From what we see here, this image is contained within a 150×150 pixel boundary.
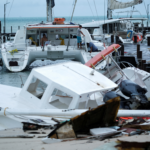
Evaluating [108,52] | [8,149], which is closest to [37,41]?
[108,52]

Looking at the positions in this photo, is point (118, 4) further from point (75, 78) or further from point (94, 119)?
point (94, 119)

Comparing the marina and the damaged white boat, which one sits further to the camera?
the damaged white boat

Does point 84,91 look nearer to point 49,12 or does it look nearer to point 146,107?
point 146,107

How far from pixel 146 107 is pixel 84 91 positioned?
6.37ft

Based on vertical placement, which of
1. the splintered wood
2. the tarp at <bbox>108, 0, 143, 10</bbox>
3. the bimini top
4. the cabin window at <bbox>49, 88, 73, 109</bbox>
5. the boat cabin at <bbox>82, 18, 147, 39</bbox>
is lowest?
the cabin window at <bbox>49, 88, 73, 109</bbox>

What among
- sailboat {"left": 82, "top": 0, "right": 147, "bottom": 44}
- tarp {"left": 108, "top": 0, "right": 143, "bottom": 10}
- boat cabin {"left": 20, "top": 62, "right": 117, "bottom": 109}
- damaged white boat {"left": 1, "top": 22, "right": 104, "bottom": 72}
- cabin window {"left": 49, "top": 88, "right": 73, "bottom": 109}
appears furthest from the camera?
tarp {"left": 108, "top": 0, "right": 143, "bottom": 10}

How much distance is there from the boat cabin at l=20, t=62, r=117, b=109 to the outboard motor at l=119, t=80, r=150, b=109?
0.82 metres

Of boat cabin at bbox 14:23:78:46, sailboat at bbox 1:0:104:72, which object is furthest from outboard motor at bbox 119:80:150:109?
boat cabin at bbox 14:23:78:46

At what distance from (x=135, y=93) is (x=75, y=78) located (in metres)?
1.76

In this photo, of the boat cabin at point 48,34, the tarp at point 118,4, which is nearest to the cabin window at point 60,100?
the boat cabin at point 48,34

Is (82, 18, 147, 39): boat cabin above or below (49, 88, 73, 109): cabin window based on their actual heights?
above

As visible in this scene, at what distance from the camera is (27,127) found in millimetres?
5555

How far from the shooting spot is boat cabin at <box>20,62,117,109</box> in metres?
6.12

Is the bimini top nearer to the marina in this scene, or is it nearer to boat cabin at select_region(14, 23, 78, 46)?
the marina
